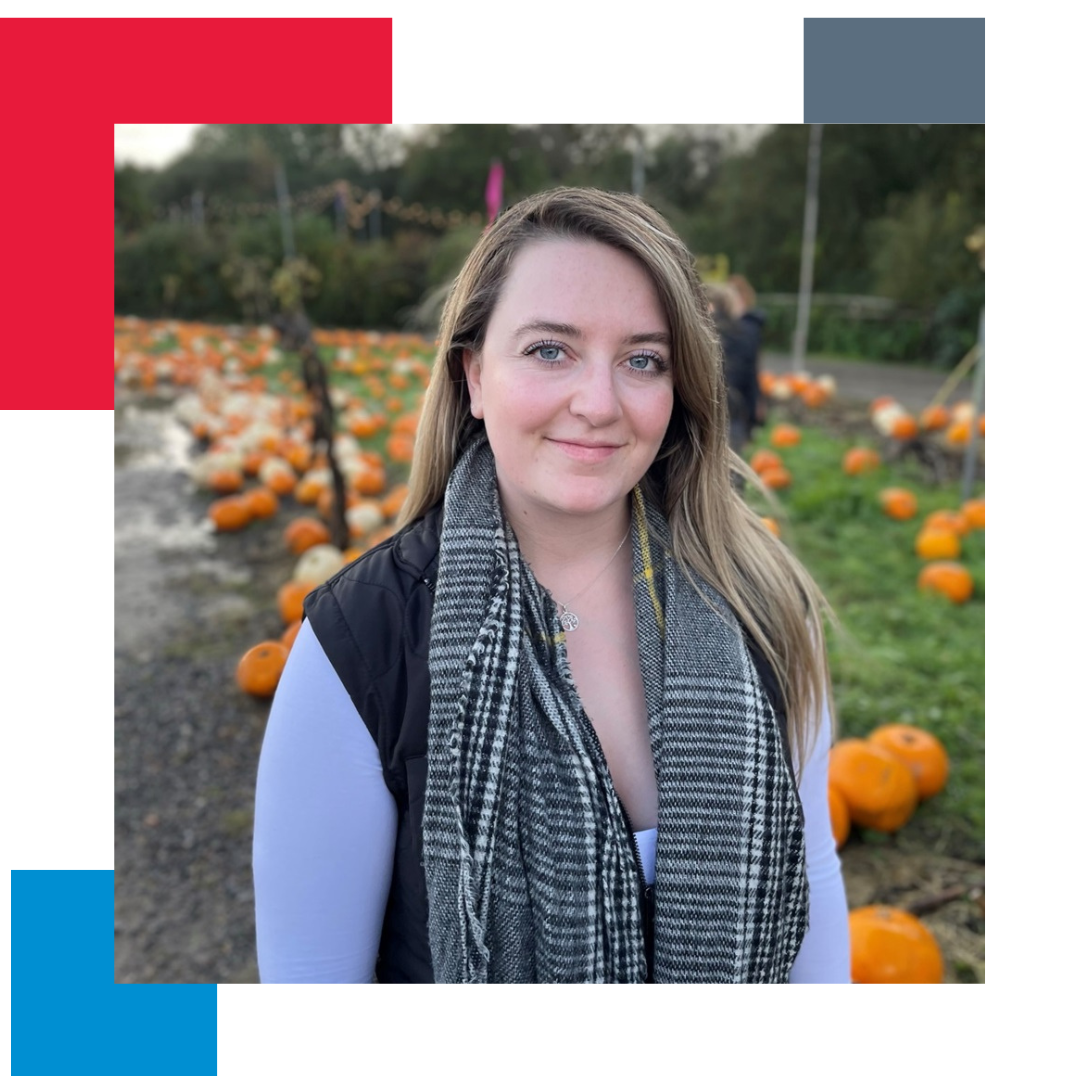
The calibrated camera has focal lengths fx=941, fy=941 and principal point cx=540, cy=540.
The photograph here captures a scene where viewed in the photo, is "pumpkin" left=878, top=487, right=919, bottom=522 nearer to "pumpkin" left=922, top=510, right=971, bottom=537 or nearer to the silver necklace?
"pumpkin" left=922, top=510, right=971, bottom=537

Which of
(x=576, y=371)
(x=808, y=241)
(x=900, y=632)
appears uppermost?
(x=808, y=241)

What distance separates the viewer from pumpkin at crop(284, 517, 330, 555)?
534cm

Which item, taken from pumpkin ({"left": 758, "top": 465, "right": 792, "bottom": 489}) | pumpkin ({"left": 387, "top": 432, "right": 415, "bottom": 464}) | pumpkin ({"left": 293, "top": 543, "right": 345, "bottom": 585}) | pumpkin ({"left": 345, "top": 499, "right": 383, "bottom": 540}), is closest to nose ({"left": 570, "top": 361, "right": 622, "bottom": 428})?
pumpkin ({"left": 293, "top": 543, "right": 345, "bottom": 585})

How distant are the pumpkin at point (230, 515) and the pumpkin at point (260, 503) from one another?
4 centimetres

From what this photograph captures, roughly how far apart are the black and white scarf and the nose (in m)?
0.24

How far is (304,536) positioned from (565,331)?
4260mm

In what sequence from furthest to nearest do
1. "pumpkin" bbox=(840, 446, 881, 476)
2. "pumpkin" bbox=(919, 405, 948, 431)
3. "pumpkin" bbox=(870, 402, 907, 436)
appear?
"pumpkin" bbox=(870, 402, 907, 436), "pumpkin" bbox=(919, 405, 948, 431), "pumpkin" bbox=(840, 446, 881, 476)

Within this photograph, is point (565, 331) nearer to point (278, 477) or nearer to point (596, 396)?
point (596, 396)

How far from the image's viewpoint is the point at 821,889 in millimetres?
1605

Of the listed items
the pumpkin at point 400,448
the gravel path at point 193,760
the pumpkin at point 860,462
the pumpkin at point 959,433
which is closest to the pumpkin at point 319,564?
the gravel path at point 193,760

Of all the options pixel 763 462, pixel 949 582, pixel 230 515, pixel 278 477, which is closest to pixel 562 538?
pixel 949 582
